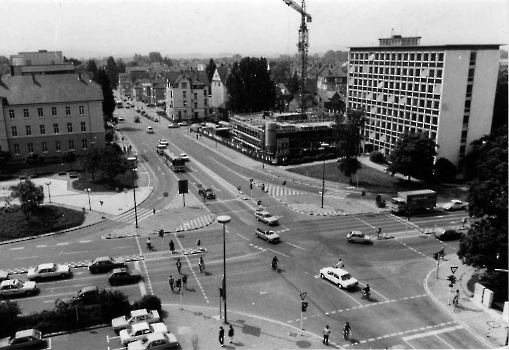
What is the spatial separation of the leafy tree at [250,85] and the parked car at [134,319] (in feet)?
278

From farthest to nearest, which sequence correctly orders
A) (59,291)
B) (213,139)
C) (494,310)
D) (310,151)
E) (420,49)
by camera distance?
(213,139) → (310,151) → (420,49) → (59,291) → (494,310)

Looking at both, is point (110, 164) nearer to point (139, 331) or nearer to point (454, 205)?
point (139, 331)

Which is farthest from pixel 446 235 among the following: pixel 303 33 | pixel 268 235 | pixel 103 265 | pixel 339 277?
pixel 303 33

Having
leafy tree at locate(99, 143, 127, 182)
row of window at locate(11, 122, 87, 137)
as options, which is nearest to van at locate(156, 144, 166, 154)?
row of window at locate(11, 122, 87, 137)

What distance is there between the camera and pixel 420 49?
231 ft

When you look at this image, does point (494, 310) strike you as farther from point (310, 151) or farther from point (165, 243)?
point (310, 151)

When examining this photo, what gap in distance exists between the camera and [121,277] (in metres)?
39.2

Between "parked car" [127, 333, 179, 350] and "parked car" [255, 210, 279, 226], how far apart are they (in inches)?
943

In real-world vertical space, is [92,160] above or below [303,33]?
below

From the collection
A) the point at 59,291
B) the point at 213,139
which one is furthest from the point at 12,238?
the point at 213,139

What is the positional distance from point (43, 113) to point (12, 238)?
36.8 metres

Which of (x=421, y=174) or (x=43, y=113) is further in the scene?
(x=43, y=113)

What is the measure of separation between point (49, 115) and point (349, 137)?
51.2 m

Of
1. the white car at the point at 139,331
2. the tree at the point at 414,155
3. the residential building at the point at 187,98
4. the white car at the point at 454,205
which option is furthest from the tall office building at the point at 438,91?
the residential building at the point at 187,98
